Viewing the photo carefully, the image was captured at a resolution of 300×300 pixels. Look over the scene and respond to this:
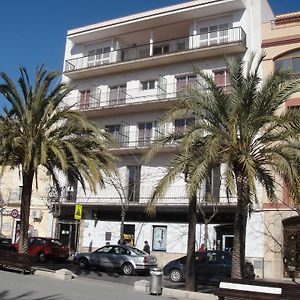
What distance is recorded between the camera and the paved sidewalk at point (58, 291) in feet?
41.0

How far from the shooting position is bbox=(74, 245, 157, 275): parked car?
2215 cm

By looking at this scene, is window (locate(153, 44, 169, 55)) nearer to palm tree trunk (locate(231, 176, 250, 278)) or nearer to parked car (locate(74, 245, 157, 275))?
parked car (locate(74, 245, 157, 275))

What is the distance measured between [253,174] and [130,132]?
19.2 meters

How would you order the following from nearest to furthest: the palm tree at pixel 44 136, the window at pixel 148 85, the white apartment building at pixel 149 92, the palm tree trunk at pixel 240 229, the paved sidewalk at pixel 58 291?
the paved sidewalk at pixel 58 291, the palm tree trunk at pixel 240 229, the palm tree at pixel 44 136, the white apartment building at pixel 149 92, the window at pixel 148 85

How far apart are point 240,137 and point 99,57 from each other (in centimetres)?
2233

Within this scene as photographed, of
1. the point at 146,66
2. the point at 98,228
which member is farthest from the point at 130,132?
the point at 98,228

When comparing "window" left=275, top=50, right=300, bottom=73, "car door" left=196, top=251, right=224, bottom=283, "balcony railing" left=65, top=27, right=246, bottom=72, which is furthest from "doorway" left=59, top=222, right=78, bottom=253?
"window" left=275, top=50, right=300, bottom=73

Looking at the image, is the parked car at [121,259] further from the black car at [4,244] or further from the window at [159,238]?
the window at [159,238]

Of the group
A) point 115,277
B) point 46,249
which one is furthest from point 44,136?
point 46,249

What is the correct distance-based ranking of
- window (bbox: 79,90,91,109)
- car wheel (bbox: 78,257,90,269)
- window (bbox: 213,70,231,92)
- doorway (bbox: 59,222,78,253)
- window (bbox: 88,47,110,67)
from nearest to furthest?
car wheel (bbox: 78,257,90,269) → window (bbox: 213,70,231,92) → doorway (bbox: 59,222,78,253) → window (bbox: 79,90,91,109) → window (bbox: 88,47,110,67)

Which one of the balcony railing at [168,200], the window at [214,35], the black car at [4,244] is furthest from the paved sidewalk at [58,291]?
the window at [214,35]

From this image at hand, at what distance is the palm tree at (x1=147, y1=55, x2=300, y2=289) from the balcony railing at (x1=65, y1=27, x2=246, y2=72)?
13986 mm

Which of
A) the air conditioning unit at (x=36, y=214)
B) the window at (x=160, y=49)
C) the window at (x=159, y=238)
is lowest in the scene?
the window at (x=159, y=238)

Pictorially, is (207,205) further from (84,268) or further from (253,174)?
(253,174)
